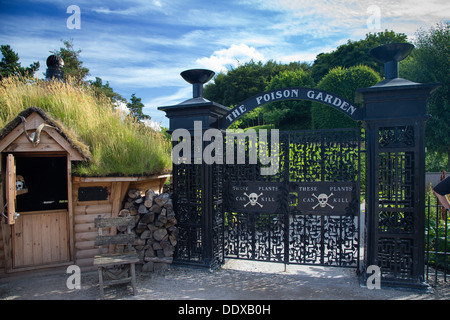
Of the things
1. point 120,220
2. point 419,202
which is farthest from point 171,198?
point 419,202

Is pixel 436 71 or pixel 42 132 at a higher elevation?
pixel 436 71

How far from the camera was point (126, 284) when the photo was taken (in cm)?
554

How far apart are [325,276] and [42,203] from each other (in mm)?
5989

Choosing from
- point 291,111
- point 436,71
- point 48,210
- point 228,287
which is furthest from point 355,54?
point 48,210

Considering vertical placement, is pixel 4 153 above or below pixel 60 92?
below

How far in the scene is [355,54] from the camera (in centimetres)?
2734

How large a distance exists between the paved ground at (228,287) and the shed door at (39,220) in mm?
364

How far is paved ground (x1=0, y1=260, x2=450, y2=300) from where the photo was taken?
16.1 feet

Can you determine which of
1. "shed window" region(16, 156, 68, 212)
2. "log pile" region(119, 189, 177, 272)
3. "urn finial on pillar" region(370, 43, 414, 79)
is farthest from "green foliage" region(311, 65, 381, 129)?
"shed window" region(16, 156, 68, 212)

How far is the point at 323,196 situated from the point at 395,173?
3.97ft

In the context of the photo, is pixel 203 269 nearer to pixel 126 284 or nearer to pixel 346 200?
pixel 126 284


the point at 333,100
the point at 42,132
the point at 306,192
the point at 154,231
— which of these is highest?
the point at 333,100

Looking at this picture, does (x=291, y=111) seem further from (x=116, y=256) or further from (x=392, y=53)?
(x=116, y=256)

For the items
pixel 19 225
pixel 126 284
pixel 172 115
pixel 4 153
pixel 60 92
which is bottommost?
pixel 126 284
